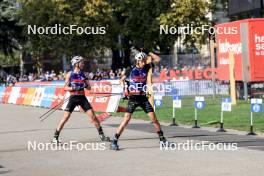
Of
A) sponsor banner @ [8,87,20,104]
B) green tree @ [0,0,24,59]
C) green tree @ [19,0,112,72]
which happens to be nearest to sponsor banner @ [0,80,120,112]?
sponsor banner @ [8,87,20,104]

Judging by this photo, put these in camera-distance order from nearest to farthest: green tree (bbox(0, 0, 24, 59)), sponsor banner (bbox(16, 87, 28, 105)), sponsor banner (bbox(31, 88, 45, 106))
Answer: sponsor banner (bbox(31, 88, 45, 106)) < sponsor banner (bbox(16, 87, 28, 105)) < green tree (bbox(0, 0, 24, 59))

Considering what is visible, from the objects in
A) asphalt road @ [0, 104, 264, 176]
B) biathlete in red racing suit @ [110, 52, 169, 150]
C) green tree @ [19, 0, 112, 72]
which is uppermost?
green tree @ [19, 0, 112, 72]

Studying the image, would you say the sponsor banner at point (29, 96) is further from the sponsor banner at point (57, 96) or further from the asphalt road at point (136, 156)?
the asphalt road at point (136, 156)

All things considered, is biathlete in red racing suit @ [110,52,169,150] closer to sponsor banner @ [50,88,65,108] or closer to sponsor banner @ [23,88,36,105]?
sponsor banner @ [50,88,65,108]

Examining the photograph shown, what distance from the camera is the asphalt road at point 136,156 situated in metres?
9.83

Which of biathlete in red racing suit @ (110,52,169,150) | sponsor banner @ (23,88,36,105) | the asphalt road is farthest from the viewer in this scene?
sponsor banner @ (23,88,36,105)

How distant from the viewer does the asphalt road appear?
387 inches

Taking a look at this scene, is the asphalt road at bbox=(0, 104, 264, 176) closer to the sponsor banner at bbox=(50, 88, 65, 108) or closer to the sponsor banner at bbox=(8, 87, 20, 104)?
the sponsor banner at bbox=(50, 88, 65, 108)

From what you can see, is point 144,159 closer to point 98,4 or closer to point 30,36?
point 98,4

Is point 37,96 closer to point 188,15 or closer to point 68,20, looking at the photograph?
point 68,20

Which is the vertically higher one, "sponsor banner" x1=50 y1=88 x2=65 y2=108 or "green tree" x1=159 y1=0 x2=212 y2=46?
"green tree" x1=159 y1=0 x2=212 y2=46

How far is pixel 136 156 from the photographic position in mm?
11461

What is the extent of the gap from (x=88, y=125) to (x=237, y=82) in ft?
40.0

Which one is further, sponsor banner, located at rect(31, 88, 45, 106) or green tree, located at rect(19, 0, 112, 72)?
green tree, located at rect(19, 0, 112, 72)
